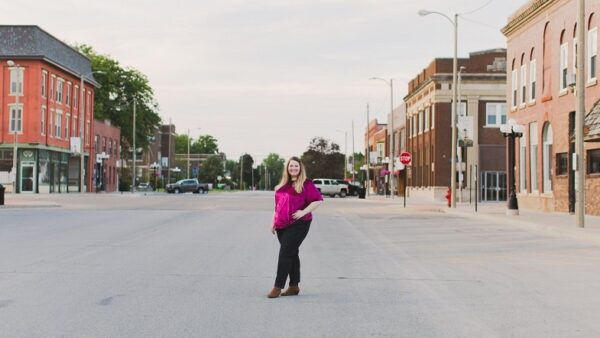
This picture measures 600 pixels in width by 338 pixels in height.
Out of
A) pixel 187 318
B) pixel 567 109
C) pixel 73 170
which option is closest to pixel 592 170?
pixel 567 109

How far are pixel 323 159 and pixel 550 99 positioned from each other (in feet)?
275

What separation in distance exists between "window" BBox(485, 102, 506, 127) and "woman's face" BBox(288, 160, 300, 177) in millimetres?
55206

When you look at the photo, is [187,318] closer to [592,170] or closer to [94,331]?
[94,331]

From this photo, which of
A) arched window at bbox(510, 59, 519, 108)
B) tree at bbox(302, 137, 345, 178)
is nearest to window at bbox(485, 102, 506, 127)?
arched window at bbox(510, 59, 519, 108)

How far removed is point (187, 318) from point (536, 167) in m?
32.3

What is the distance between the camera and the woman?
372 inches

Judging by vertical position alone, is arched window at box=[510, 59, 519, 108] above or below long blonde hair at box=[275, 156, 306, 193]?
above

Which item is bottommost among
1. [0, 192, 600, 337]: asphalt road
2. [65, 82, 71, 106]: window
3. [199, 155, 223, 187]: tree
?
[0, 192, 600, 337]: asphalt road

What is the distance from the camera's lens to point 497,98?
207 feet

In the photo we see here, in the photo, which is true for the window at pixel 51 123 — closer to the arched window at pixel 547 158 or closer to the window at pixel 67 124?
the window at pixel 67 124

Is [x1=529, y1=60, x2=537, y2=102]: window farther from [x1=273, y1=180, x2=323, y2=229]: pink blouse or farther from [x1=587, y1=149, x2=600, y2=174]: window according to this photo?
[x1=273, y1=180, x2=323, y2=229]: pink blouse

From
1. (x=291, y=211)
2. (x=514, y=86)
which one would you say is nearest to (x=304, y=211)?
(x=291, y=211)

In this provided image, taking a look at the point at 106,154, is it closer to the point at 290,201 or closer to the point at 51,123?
the point at 51,123

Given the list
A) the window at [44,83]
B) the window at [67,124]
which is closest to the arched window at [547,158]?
the window at [44,83]
